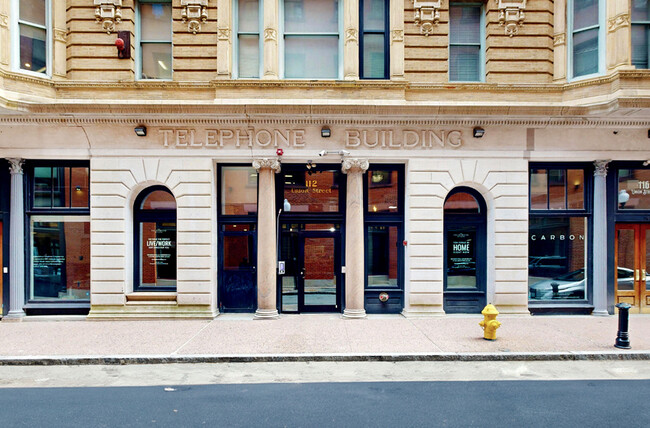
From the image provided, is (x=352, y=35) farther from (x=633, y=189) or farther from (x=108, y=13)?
(x=633, y=189)

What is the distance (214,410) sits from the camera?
517 cm

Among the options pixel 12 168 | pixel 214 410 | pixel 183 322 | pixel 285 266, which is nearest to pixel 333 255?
pixel 285 266

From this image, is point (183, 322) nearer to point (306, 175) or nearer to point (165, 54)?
point (306, 175)

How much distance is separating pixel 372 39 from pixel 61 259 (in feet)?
33.6

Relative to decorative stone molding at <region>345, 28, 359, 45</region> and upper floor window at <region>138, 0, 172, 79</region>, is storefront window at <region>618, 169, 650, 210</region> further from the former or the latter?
upper floor window at <region>138, 0, 172, 79</region>

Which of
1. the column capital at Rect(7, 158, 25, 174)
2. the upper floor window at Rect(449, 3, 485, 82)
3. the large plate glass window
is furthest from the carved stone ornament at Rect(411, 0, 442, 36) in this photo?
the column capital at Rect(7, 158, 25, 174)

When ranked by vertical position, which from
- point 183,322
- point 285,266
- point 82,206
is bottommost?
point 183,322

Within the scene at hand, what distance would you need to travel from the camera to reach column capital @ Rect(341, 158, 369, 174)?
32.3 ft

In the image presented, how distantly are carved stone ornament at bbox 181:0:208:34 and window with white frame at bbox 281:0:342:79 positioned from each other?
2056mm

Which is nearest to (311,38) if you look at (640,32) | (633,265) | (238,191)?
(238,191)

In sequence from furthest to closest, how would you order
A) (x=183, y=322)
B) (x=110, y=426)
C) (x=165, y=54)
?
(x=165, y=54)
(x=183, y=322)
(x=110, y=426)

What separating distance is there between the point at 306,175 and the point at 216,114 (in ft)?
9.21

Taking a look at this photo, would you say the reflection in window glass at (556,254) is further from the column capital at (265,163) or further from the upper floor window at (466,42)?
the column capital at (265,163)

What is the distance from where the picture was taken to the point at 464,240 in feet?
34.4
